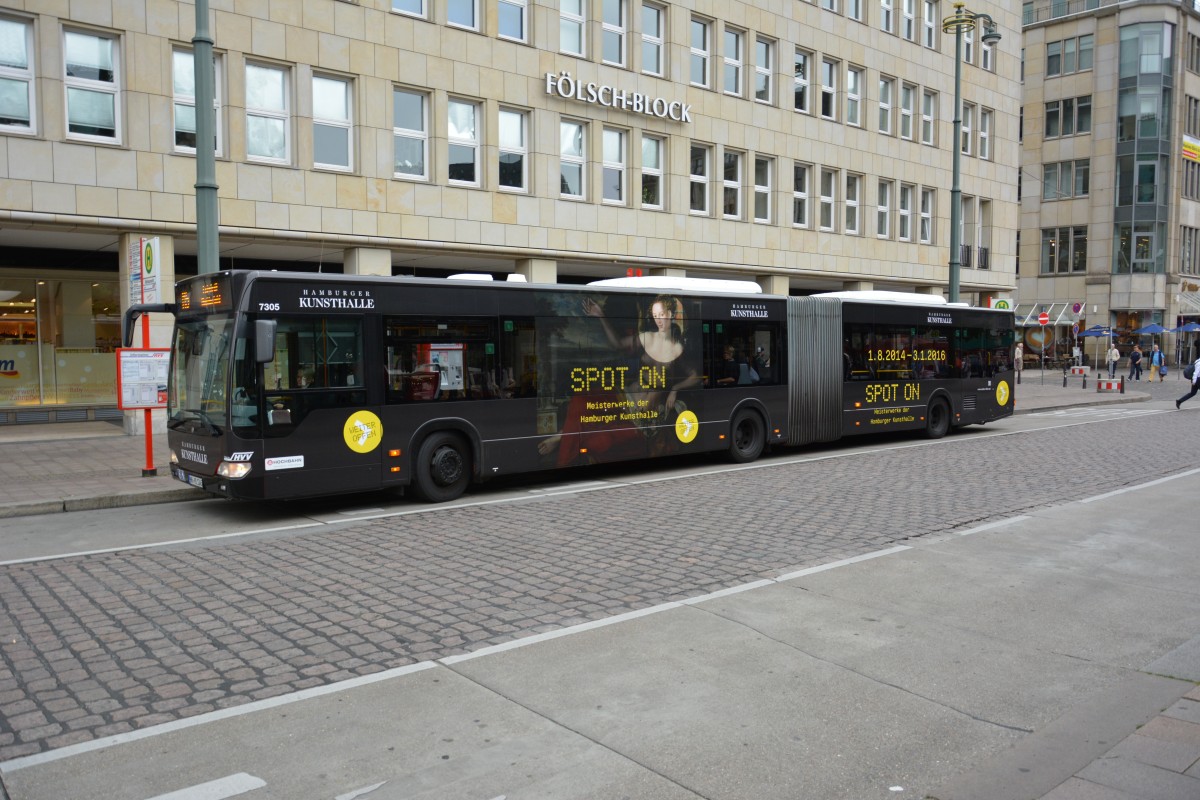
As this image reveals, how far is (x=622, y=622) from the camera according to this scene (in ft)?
21.3

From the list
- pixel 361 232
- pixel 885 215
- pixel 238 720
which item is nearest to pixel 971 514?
pixel 238 720

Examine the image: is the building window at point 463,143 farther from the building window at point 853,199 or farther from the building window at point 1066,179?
the building window at point 1066,179

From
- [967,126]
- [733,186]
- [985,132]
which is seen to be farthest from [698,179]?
[985,132]

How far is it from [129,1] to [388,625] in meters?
16.3

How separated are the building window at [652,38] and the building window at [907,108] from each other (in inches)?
485

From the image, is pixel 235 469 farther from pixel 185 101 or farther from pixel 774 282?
pixel 774 282

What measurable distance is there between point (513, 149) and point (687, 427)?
10908 millimetres

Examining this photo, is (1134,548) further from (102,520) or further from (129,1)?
(129,1)

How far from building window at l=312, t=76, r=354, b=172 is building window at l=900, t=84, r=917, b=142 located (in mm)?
21889

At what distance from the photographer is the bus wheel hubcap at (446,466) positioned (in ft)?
39.7

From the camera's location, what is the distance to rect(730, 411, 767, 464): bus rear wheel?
1588 cm

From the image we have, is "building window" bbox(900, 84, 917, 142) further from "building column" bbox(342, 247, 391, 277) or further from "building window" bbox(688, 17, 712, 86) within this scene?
"building column" bbox(342, 247, 391, 277)

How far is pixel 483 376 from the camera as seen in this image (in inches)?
492

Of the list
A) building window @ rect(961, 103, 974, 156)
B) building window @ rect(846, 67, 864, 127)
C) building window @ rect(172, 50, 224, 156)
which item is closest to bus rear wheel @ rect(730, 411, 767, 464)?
building window @ rect(172, 50, 224, 156)
